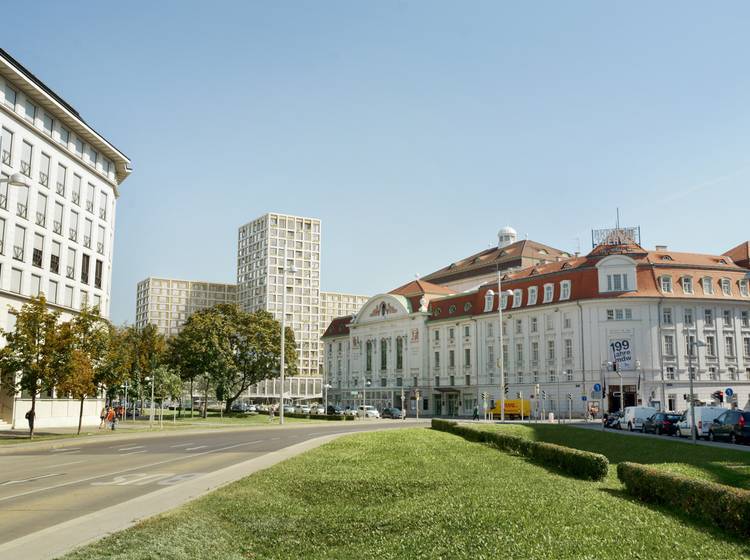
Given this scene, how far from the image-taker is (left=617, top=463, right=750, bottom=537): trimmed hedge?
9.91m

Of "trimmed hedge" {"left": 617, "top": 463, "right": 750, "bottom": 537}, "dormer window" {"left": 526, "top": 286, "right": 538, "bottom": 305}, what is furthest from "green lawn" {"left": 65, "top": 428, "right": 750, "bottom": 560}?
"dormer window" {"left": 526, "top": 286, "right": 538, "bottom": 305}

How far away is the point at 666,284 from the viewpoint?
73250 millimetres

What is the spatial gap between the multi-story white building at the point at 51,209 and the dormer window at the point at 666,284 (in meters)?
55.2

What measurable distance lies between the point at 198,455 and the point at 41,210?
32712 mm

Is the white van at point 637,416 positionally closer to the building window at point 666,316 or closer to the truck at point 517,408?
the truck at point 517,408

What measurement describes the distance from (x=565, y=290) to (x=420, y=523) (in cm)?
6955

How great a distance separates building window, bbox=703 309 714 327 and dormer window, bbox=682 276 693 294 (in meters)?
2.70

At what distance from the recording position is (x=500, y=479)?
601 inches

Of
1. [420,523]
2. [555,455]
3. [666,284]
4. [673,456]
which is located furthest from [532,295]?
[420,523]

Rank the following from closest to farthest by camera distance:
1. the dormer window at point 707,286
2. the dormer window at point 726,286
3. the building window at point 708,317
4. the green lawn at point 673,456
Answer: the green lawn at point 673,456, the building window at point 708,317, the dormer window at point 707,286, the dormer window at point 726,286

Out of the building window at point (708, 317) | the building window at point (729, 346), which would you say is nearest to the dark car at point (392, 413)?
the building window at point (708, 317)

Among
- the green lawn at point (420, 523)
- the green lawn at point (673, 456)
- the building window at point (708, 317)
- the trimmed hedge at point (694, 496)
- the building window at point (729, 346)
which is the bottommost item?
the green lawn at point (673, 456)

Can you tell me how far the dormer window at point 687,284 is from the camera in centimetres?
7338

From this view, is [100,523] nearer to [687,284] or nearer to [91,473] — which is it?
[91,473]
